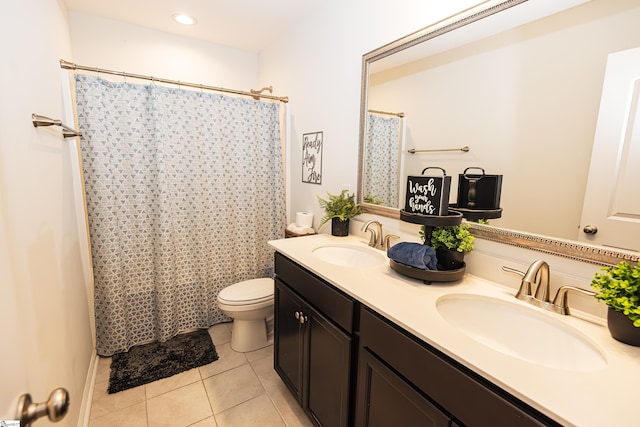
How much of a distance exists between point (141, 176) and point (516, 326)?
2343 mm

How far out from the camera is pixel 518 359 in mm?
743

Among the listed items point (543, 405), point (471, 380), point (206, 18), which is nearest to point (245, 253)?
point (206, 18)

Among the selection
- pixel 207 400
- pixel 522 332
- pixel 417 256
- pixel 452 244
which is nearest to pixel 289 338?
pixel 207 400

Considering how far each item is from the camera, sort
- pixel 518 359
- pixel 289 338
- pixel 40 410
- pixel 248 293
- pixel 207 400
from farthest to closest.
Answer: pixel 248 293 → pixel 207 400 → pixel 289 338 → pixel 518 359 → pixel 40 410

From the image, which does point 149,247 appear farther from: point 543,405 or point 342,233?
point 543,405

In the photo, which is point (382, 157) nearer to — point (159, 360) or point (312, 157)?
point (312, 157)

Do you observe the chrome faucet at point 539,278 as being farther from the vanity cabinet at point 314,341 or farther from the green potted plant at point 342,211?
the green potted plant at point 342,211

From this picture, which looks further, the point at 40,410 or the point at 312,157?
the point at 312,157

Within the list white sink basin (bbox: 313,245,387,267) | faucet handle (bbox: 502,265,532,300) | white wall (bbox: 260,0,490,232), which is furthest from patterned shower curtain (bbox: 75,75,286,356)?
faucet handle (bbox: 502,265,532,300)

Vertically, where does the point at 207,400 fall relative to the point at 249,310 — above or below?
below

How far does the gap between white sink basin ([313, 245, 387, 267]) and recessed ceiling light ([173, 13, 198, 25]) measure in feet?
6.93

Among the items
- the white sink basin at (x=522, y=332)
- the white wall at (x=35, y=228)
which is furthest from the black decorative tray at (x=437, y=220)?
the white wall at (x=35, y=228)

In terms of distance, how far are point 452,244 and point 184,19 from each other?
102 inches

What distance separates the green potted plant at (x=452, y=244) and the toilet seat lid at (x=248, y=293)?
4.39ft
